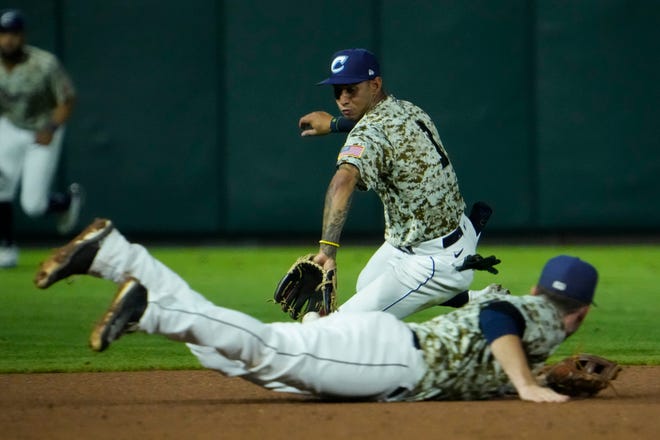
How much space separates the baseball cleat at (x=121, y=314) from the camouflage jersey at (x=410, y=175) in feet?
5.66

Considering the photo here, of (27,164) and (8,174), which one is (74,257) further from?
(8,174)

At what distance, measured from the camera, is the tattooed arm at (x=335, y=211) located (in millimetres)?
6449

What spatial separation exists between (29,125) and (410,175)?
649cm

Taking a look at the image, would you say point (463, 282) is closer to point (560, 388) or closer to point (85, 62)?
point (560, 388)

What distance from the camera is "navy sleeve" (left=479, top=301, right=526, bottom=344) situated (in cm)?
538

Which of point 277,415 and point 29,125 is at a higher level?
point 29,125

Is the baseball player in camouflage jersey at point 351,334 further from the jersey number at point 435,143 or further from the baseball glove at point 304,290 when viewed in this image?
the jersey number at point 435,143

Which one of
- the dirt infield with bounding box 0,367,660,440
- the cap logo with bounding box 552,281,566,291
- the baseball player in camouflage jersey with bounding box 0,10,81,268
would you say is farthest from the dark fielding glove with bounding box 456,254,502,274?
the baseball player in camouflage jersey with bounding box 0,10,81,268

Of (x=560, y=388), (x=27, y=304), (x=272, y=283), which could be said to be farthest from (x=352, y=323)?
(x=272, y=283)

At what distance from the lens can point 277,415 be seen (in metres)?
5.42

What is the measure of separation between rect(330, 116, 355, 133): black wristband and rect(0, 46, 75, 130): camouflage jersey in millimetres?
5302

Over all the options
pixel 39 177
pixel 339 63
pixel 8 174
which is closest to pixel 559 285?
pixel 339 63

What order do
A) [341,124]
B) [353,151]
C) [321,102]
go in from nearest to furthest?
[353,151]
[341,124]
[321,102]

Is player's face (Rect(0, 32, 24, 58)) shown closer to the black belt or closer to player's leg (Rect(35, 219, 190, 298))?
the black belt
